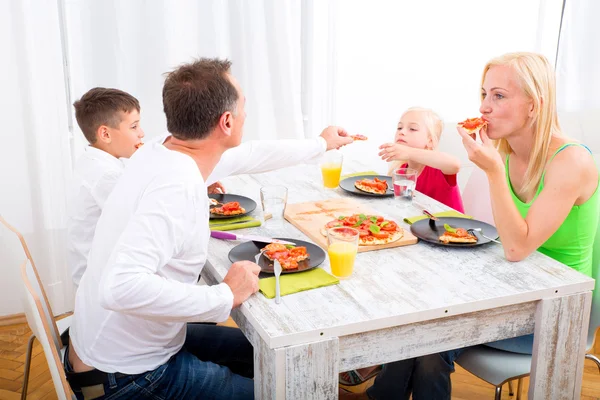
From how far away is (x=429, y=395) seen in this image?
2256 millimetres

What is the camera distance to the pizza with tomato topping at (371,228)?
2135 mm

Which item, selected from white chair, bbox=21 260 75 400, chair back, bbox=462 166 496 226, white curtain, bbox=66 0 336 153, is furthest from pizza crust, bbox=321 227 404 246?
white curtain, bbox=66 0 336 153

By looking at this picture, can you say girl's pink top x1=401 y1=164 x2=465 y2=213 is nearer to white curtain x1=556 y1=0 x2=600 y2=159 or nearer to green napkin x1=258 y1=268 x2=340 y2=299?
green napkin x1=258 y1=268 x2=340 y2=299

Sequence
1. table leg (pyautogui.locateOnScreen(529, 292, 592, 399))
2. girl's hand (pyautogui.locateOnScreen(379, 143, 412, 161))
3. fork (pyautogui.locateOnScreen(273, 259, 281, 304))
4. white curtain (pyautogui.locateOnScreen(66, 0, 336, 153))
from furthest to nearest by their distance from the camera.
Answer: white curtain (pyautogui.locateOnScreen(66, 0, 336, 153))
girl's hand (pyautogui.locateOnScreen(379, 143, 412, 161))
table leg (pyautogui.locateOnScreen(529, 292, 592, 399))
fork (pyautogui.locateOnScreen(273, 259, 281, 304))

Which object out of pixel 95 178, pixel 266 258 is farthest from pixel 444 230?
pixel 95 178

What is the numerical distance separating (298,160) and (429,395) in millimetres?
1022

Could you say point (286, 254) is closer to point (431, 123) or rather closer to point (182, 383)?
point (182, 383)

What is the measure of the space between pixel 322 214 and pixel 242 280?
2.35 ft

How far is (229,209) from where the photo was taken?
2.42 meters

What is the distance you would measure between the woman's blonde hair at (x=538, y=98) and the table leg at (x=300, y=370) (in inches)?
40.8

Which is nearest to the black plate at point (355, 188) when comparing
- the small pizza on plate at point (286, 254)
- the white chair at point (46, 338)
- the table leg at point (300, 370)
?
the small pizza on plate at point (286, 254)

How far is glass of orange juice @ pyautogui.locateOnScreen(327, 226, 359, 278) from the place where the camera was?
1853mm

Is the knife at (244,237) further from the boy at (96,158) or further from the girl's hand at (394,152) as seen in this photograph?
the girl's hand at (394,152)

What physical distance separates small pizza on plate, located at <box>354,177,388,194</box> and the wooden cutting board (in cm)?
14
